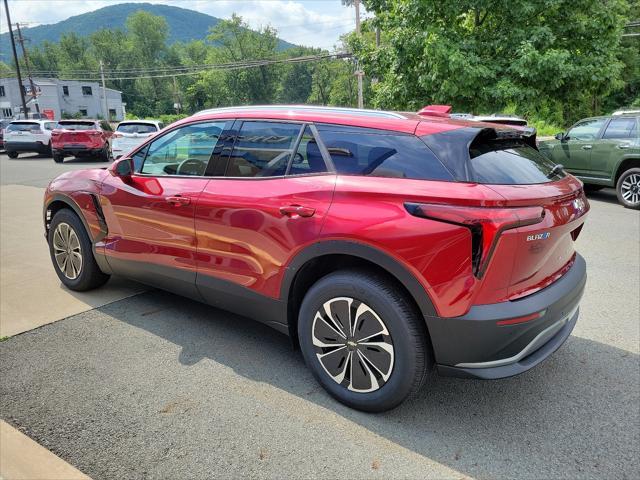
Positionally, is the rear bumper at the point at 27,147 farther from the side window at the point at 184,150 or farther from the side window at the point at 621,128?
the side window at the point at 621,128

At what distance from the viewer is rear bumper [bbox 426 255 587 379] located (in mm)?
2355

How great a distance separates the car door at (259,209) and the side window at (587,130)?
8605 mm

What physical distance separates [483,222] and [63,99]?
3568 inches

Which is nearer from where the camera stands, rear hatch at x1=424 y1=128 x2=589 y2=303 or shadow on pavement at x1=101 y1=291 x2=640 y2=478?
rear hatch at x1=424 y1=128 x2=589 y2=303

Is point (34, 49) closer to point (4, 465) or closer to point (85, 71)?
point (85, 71)

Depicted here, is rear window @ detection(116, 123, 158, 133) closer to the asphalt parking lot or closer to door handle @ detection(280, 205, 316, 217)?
the asphalt parking lot

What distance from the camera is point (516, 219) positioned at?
231cm

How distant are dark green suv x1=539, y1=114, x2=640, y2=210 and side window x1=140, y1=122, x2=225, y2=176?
8.25m

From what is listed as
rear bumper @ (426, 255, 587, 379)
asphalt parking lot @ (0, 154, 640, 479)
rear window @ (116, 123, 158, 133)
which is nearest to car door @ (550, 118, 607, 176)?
asphalt parking lot @ (0, 154, 640, 479)

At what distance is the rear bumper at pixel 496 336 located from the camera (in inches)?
92.7

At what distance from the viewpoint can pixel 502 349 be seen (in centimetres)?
241

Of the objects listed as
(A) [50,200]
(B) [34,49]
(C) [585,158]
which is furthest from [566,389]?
(B) [34,49]

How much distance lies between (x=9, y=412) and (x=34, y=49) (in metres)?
130

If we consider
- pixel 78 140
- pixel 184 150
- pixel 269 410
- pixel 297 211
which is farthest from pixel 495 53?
pixel 78 140
